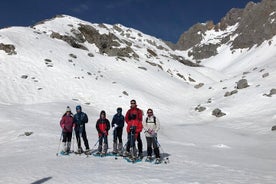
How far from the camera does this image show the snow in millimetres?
11706

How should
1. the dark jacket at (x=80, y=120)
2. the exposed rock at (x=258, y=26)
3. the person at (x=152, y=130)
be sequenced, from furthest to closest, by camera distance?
the exposed rock at (x=258, y=26), the dark jacket at (x=80, y=120), the person at (x=152, y=130)

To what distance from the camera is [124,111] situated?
118ft

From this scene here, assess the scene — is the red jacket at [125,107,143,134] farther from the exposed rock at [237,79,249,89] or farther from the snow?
the exposed rock at [237,79,249,89]

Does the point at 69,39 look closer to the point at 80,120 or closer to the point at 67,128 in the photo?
the point at 67,128

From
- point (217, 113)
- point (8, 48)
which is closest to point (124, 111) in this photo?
point (217, 113)

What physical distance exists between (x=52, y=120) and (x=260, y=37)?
326ft

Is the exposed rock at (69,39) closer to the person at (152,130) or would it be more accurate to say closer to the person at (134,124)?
the person at (134,124)

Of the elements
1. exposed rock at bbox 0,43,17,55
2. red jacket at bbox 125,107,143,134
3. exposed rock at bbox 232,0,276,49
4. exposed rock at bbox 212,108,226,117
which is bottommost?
red jacket at bbox 125,107,143,134

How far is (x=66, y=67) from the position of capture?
44.5m

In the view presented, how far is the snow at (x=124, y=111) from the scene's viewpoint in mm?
11706

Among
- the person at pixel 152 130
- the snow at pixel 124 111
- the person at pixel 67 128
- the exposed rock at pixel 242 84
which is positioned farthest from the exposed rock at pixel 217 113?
the person at pixel 67 128

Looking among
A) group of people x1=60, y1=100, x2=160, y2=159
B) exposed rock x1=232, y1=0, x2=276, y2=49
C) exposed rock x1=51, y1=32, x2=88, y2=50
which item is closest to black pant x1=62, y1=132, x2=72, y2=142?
group of people x1=60, y1=100, x2=160, y2=159

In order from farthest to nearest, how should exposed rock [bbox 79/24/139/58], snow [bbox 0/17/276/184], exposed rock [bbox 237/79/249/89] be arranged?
exposed rock [bbox 79/24/139/58], exposed rock [bbox 237/79/249/89], snow [bbox 0/17/276/184]

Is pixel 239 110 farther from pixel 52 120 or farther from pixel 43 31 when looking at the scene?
pixel 43 31
